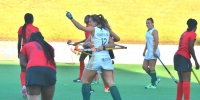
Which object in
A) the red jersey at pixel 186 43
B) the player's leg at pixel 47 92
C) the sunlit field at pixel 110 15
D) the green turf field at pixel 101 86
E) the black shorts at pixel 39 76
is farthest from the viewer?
the sunlit field at pixel 110 15

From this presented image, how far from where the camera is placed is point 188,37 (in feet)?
32.5

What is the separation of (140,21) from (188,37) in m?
28.4

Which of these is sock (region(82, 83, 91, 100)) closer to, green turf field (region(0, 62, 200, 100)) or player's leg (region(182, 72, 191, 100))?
green turf field (region(0, 62, 200, 100))

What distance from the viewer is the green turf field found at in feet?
37.9

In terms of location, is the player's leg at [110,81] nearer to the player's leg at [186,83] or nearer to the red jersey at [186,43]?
the player's leg at [186,83]

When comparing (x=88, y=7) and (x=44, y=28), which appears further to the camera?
(x=88, y=7)

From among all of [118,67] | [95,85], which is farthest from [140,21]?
[95,85]

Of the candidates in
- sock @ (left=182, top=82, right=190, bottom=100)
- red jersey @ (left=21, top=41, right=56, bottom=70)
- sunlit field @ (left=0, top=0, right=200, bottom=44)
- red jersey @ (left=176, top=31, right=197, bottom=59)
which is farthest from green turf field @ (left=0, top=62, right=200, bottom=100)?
sunlit field @ (left=0, top=0, right=200, bottom=44)

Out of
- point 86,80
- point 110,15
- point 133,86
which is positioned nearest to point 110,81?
point 86,80

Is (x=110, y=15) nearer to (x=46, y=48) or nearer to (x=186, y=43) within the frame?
(x=186, y=43)

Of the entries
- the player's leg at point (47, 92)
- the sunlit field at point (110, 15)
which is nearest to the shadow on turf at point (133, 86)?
the player's leg at point (47, 92)

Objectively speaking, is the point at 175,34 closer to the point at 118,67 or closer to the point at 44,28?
the point at 44,28

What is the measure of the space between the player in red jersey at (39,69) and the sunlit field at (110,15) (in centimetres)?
2595

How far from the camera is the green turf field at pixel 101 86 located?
37.9 feet
